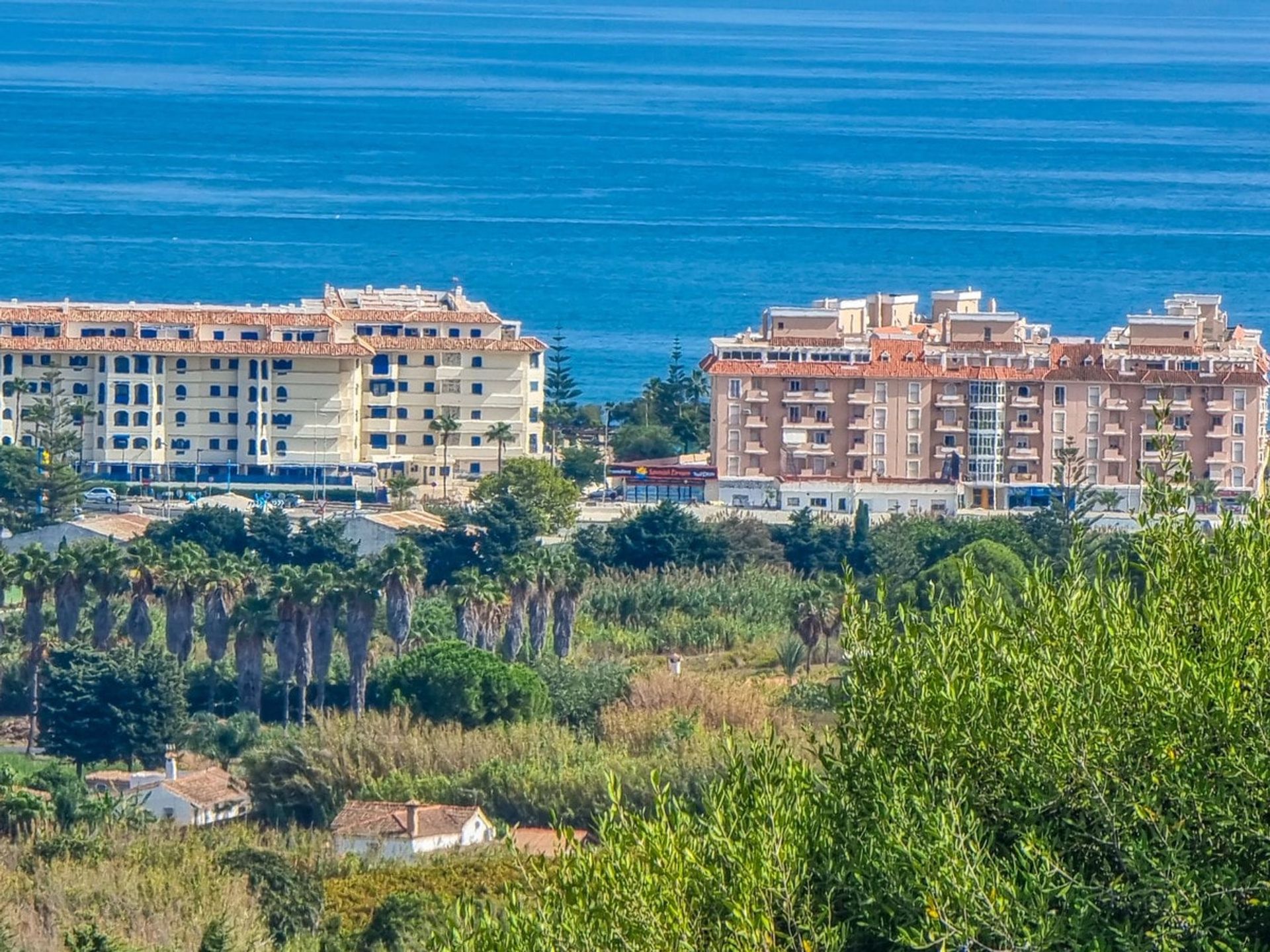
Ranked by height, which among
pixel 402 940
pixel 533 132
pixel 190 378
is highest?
pixel 533 132

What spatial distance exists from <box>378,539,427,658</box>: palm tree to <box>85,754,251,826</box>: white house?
21.7ft

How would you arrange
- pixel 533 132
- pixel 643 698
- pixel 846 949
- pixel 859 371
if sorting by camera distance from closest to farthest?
1. pixel 846 949
2. pixel 643 698
3. pixel 859 371
4. pixel 533 132

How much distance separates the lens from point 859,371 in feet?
219

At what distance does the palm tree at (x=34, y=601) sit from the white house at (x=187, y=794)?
13.5ft

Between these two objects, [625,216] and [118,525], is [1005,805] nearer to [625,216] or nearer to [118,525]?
[118,525]

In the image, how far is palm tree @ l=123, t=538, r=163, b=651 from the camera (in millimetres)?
45906

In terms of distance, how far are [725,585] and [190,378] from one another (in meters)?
18.4

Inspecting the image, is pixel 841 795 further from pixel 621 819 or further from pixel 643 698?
pixel 643 698

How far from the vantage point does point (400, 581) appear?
45844 mm

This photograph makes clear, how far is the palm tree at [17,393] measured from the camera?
6750 centimetres

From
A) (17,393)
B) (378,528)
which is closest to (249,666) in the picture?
(378,528)

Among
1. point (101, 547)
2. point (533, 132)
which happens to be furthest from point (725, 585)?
point (533, 132)

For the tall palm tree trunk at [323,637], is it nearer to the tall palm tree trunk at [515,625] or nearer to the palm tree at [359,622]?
the palm tree at [359,622]

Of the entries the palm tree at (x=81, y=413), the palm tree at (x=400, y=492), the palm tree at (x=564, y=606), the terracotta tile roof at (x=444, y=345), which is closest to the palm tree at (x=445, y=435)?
the palm tree at (x=400, y=492)
